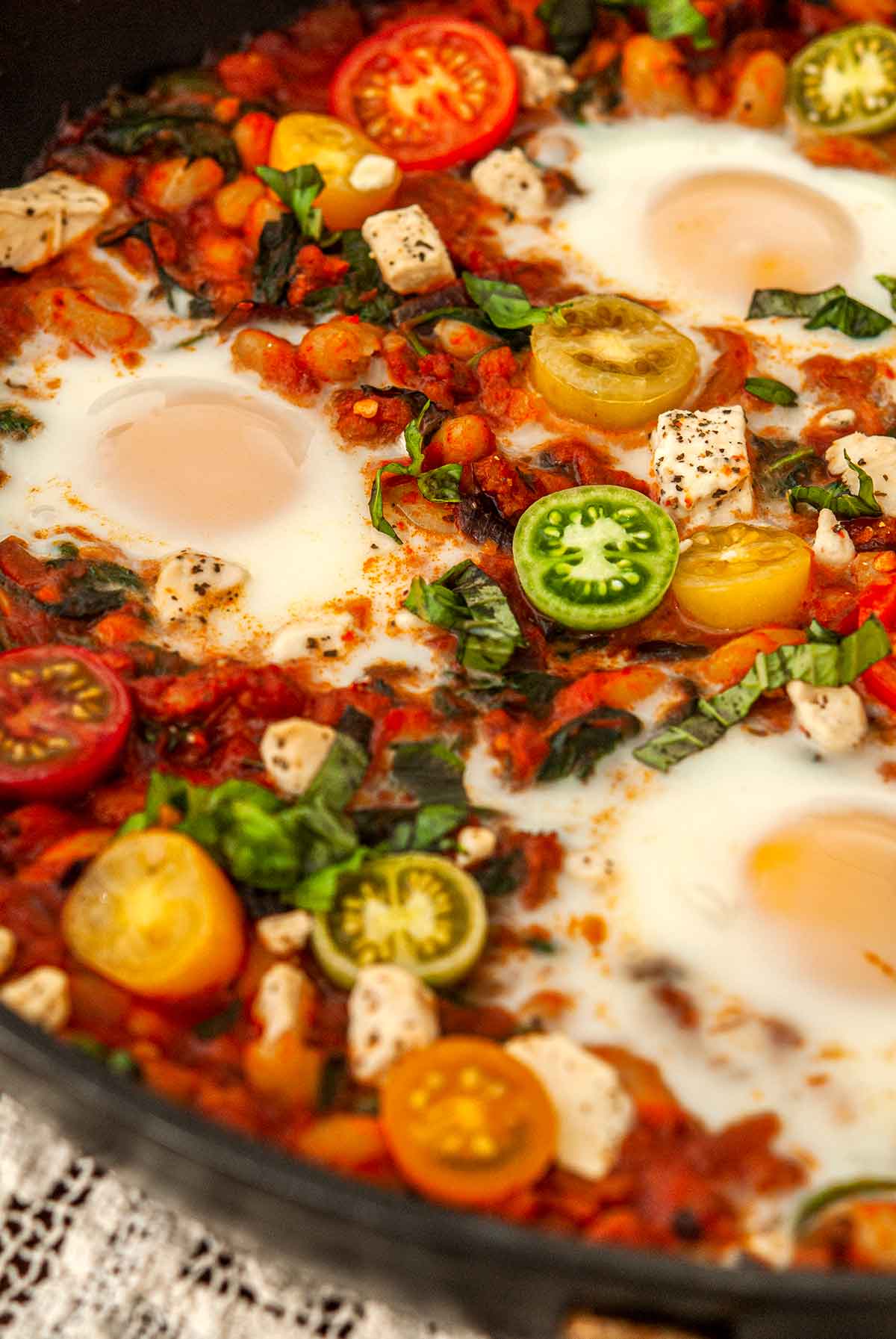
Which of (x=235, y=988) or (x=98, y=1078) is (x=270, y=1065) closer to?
(x=235, y=988)

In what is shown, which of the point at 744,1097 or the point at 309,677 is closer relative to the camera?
the point at 744,1097

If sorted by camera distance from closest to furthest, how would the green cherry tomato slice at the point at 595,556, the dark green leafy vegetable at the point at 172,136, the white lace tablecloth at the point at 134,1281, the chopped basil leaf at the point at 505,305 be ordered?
1. the white lace tablecloth at the point at 134,1281
2. the green cherry tomato slice at the point at 595,556
3. the chopped basil leaf at the point at 505,305
4. the dark green leafy vegetable at the point at 172,136

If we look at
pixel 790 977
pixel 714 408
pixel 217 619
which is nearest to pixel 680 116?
pixel 714 408

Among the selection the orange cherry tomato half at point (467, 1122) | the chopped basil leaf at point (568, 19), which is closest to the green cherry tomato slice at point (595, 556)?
the orange cherry tomato half at point (467, 1122)

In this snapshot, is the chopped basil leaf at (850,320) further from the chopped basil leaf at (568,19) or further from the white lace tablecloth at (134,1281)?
the white lace tablecloth at (134,1281)

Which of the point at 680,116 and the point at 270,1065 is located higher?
the point at 680,116

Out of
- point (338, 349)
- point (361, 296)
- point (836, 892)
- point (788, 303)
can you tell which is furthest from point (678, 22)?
point (836, 892)

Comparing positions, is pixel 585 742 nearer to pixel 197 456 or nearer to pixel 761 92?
pixel 197 456

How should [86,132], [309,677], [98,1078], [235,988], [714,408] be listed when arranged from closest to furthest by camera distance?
1. [98,1078]
2. [235,988]
3. [309,677]
4. [714,408]
5. [86,132]
